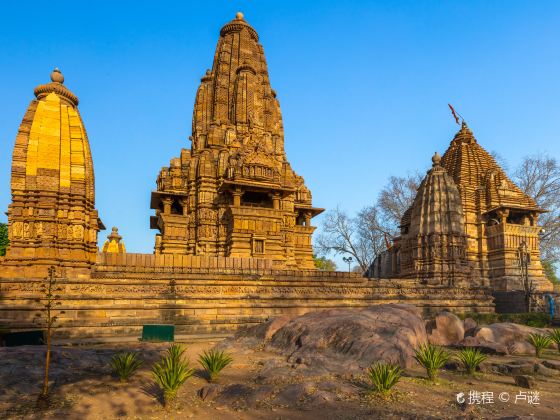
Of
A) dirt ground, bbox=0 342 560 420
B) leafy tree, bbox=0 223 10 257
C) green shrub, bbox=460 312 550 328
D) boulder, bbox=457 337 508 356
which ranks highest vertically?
leafy tree, bbox=0 223 10 257

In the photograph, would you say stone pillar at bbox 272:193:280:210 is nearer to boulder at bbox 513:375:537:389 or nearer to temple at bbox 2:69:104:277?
temple at bbox 2:69:104:277

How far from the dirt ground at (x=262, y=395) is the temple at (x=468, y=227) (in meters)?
12.7

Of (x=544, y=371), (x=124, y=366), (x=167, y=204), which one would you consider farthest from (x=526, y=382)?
(x=167, y=204)

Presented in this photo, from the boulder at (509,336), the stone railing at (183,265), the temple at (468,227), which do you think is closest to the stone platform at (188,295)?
the stone railing at (183,265)

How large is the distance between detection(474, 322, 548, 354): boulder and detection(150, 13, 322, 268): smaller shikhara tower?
42.1 feet

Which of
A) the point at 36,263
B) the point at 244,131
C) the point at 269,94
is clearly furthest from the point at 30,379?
the point at 269,94

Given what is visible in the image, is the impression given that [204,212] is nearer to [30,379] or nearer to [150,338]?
[150,338]

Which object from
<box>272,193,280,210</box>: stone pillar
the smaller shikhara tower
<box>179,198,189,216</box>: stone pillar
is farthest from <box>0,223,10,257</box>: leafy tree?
<box>272,193,280,210</box>: stone pillar

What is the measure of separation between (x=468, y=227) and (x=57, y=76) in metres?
28.3

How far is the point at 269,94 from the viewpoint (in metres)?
34.8

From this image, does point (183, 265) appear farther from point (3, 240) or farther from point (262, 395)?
point (3, 240)

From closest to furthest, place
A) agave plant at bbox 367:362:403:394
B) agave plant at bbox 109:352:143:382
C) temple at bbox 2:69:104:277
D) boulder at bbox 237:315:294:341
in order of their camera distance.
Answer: agave plant at bbox 367:362:403:394 → agave plant at bbox 109:352:143:382 → boulder at bbox 237:315:294:341 → temple at bbox 2:69:104:277

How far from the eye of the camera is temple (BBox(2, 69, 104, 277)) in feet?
45.6

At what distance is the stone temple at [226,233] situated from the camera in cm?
1402
